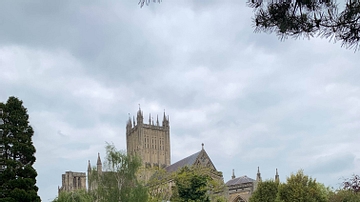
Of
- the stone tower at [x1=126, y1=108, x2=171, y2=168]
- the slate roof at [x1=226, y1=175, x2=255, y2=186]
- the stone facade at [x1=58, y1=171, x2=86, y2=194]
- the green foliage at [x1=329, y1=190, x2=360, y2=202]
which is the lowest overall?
the green foliage at [x1=329, y1=190, x2=360, y2=202]

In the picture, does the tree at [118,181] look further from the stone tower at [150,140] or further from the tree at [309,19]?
the stone tower at [150,140]

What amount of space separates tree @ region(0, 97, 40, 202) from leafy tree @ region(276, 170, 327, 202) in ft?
60.0

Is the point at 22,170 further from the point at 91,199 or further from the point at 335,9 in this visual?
the point at 335,9

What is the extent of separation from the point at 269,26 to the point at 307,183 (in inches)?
1182

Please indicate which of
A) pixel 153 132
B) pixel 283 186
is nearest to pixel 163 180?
pixel 283 186

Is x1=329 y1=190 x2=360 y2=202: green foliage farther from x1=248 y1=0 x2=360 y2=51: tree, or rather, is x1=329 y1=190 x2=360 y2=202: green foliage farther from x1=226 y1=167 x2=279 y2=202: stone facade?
x1=248 y1=0 x2=360 y2=51: tree

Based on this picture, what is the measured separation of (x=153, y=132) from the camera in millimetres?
101250

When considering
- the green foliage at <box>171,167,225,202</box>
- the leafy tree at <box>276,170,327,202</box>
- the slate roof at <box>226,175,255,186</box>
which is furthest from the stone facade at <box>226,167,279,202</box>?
the leafy tree at <box>276,170,327,202</box>

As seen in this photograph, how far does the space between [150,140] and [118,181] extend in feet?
212

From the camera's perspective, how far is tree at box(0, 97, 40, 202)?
2728 cm

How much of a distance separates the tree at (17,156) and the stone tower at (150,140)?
67501 millimetres

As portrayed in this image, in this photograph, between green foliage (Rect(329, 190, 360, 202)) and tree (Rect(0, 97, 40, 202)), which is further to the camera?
green foliage (Rect(329, 190, 360, 202))

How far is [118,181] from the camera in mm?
35719

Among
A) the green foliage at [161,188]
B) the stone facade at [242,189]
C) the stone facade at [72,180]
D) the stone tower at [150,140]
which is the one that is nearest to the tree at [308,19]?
the green foliage at [161,188]
